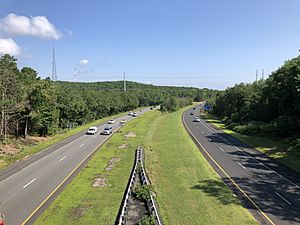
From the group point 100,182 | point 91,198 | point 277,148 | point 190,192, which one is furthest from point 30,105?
point 277,148

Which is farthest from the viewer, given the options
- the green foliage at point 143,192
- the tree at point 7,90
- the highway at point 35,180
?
the tree at point 7,90

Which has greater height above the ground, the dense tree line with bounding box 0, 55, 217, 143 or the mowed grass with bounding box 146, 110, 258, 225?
the dense tree line with bounding box 0, 55, 217, 143

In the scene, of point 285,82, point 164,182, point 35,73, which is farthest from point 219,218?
point 35,73

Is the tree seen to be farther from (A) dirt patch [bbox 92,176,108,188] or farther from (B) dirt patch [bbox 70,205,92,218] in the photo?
(B) dirt patch [bbox 70,205,92,218]

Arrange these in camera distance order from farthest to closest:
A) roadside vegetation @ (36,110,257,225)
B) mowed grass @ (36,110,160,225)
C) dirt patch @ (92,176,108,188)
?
1. dirt patch @ (92,176,108,188)
2. roadside vegetation @ (36,110,257,225)
3. mowed grass @ (36,110,160,225)

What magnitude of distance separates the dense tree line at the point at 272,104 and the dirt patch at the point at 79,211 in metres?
31.5

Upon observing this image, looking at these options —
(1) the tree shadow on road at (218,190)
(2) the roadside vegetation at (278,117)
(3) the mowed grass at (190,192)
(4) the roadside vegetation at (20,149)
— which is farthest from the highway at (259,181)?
(4) the roadside vegetation at (20,149)

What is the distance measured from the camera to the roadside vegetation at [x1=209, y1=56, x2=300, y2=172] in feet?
130

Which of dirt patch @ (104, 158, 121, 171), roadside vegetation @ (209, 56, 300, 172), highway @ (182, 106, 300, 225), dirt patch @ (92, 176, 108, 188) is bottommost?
dirt patch @ (92, 176, 108, 188)

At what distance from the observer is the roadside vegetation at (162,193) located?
16984mm

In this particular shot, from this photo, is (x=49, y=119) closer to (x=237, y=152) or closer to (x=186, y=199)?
(x=237, y=152)

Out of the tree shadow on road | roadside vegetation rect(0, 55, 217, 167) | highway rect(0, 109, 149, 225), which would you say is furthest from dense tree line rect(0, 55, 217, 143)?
the tree shadow on road

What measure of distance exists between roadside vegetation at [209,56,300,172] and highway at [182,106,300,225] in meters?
2.98

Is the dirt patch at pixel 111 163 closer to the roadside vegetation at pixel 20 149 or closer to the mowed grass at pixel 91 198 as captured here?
the mowed grass at pixel 91 198
